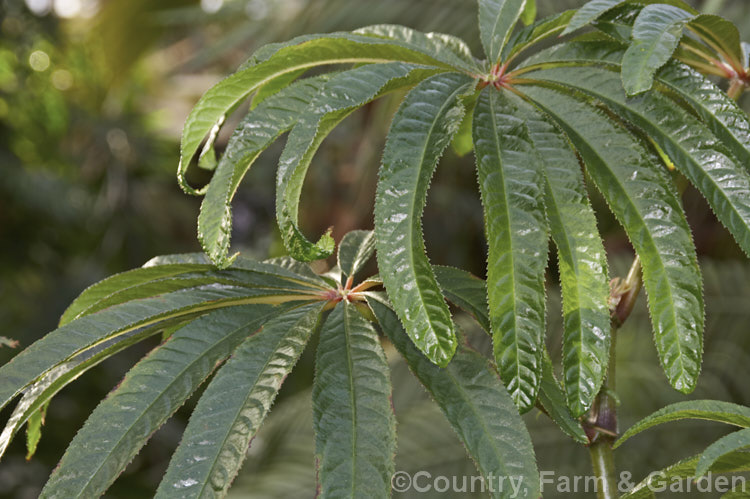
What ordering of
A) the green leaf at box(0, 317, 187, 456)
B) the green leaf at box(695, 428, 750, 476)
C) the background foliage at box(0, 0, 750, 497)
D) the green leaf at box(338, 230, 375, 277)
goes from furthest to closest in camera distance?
the background foliage at box(0, 0, 750, 497), the green leaf at box(338, 230, 375, 277), the green leaf at box(0, 317, 187, 456), the green leaf at box(695, 428, 750, 476)

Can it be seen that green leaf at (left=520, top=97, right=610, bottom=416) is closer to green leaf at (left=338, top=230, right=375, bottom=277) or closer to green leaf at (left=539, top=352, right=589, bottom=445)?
green leaf at (left=539, top=352, right=589, bottom=445)

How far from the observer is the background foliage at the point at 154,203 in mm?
1806

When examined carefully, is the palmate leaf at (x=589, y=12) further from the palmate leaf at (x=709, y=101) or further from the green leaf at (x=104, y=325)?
the green leaf at (x=104, y=325)

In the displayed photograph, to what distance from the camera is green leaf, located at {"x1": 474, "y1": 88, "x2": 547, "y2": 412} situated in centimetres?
36

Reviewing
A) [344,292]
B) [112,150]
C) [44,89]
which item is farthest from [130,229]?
[344,292]

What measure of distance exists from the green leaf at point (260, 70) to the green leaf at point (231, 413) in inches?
4.4

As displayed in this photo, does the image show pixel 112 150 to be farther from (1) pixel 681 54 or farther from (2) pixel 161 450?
(1) pixel 681 54

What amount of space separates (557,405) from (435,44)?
0.26 m

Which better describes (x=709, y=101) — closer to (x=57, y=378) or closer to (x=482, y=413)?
(x=482, y=413)

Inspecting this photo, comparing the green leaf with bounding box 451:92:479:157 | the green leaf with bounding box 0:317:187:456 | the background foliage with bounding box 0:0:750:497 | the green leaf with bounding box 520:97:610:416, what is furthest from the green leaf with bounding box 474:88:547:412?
the background foliage with bounding box 0:0:750:497

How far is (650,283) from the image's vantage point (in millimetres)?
380

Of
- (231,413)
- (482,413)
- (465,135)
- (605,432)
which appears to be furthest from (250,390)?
(465,135)

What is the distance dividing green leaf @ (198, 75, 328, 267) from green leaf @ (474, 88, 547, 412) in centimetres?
12

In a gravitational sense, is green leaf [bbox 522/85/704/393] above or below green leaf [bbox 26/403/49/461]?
above
